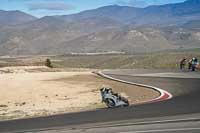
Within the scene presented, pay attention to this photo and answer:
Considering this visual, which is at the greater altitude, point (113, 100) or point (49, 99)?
point (113, 100)

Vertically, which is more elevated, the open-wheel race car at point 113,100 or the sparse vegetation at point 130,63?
the open-wheel race car at point 113,100

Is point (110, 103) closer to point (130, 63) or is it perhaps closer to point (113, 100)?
point (113, 100)

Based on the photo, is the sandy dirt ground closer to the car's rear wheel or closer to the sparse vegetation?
the car's rear wheel

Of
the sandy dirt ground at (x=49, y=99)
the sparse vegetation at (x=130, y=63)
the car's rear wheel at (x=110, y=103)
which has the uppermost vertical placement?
the car's rear wheel at (x=110, y=103)

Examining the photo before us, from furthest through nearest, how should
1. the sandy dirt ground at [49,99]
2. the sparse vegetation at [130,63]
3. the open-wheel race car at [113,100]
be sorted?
the sparse vegetation at [130,63] < the sandy dirt ground at [49,99] < the open-wheel race car at [113,100]

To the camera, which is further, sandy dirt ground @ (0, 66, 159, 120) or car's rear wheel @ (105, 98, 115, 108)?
sandy dirt ground @ (0, 66, 159, 120)

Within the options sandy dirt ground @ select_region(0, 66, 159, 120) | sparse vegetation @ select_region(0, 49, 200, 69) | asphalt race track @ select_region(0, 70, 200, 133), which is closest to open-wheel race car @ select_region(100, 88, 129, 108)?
asphalt race track @ select_region(0, 70, 200, 133)

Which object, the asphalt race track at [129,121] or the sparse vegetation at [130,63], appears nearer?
the asphalt race track at [129,121]

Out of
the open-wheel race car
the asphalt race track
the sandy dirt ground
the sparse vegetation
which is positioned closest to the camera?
the asphalt race track

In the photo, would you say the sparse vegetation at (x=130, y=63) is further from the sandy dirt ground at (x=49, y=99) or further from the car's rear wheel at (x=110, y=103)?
the car's rear wheel at (x=110, y=103)

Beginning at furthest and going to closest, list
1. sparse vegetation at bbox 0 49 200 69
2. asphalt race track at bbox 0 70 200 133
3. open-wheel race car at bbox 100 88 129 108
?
sparse vegetation at bbox 0 49 200 69 → open-wheel race car at bbox 100 88 129 108 → asphalt race track at bbox 0 70 200 133

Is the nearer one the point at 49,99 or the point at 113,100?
the point at 113,100

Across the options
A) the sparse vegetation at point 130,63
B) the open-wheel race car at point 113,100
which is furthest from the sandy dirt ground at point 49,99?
the sparse vegetation at point 130,63

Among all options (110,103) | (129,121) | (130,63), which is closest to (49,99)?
(110,103)
